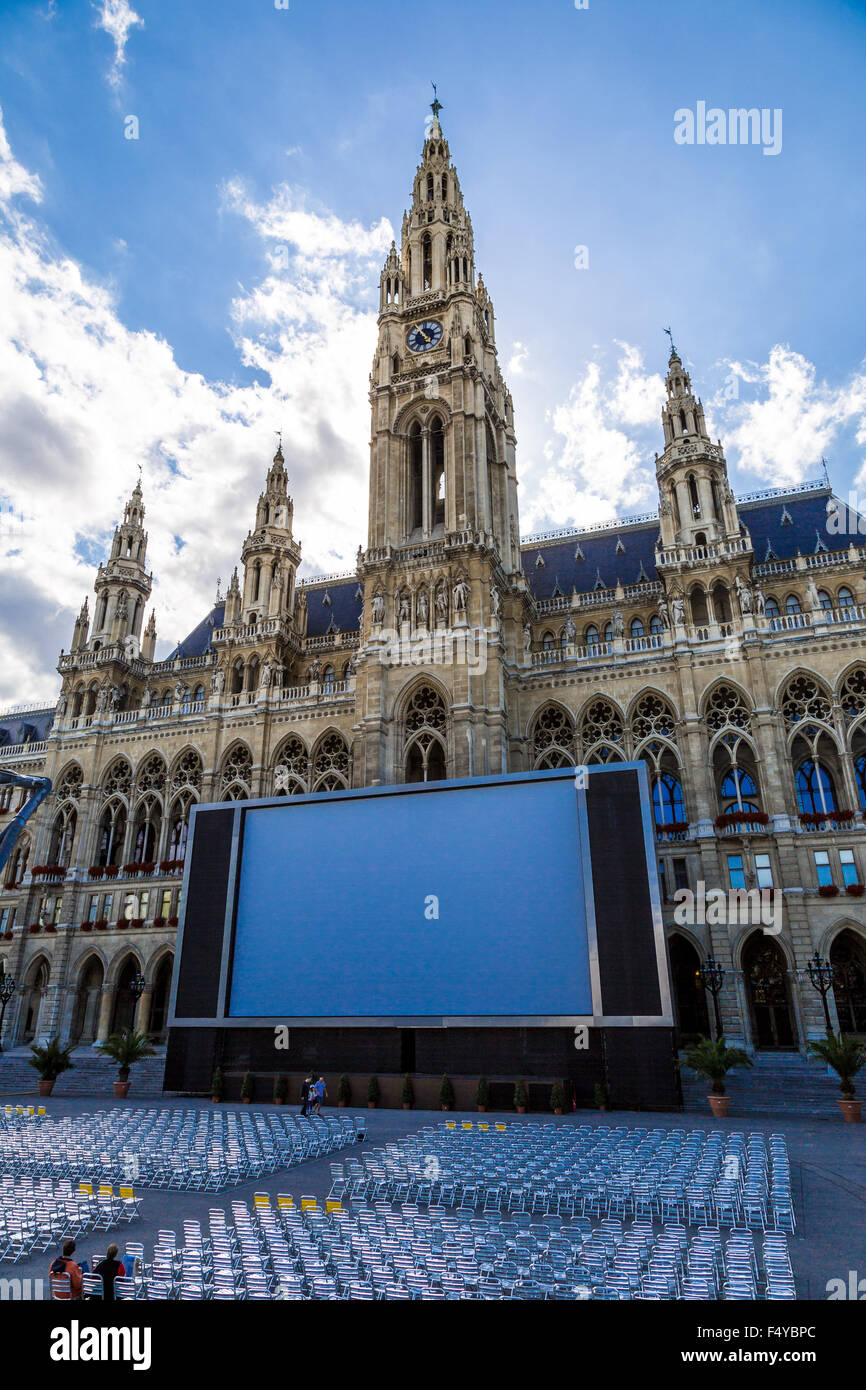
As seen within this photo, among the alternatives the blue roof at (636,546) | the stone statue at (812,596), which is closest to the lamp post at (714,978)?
the stone statue at (812,596)

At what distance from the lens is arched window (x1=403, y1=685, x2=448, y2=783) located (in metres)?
36.6

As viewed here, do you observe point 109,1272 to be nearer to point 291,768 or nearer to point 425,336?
point 291,768

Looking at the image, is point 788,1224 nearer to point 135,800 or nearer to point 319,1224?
point 319,1224

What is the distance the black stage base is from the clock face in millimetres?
35579

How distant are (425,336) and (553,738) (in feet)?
79.5

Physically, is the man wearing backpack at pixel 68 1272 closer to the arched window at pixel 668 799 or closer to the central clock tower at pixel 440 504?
the central clock tower at pixel 440 504

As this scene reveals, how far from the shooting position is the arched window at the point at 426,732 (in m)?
36.6

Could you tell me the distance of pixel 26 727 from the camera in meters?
58.7

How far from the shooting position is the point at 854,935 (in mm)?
30484

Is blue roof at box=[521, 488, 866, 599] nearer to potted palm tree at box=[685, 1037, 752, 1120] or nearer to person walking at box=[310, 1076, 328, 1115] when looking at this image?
potted palm tree at box=[685, 1037, 752, 1120]

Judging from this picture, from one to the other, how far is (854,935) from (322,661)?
3041 centimetres

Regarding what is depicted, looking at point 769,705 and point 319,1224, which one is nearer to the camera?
point 319,1224

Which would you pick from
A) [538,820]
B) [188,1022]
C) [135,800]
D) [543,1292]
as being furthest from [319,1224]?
[135,800]

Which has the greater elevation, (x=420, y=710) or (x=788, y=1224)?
(x=420, y=710)
